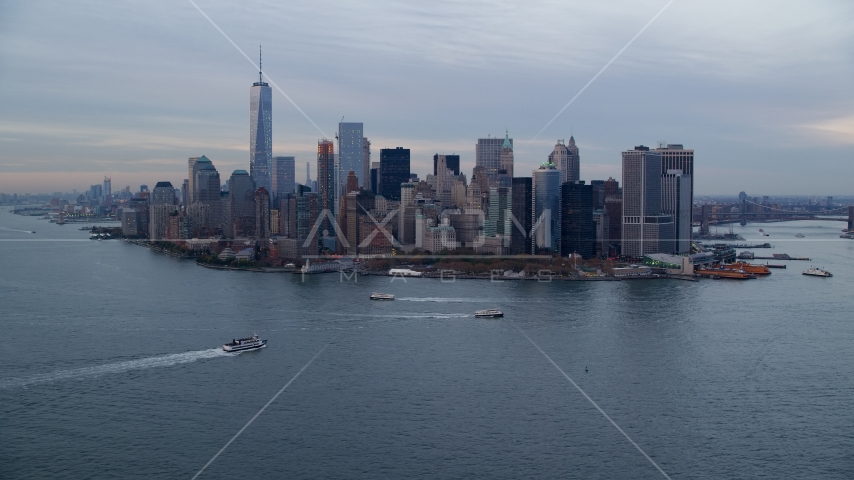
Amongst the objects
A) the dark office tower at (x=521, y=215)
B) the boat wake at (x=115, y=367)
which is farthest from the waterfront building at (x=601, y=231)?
the boat wake at (x=115, y=367)

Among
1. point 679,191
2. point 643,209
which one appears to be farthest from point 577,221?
point 679,191

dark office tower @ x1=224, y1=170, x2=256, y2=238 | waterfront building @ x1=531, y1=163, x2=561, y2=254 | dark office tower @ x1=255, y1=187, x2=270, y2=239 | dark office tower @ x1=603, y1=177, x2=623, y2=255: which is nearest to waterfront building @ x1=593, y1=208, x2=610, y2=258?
dark office tower @ x1=603, y1=177, x2=623, y2=255

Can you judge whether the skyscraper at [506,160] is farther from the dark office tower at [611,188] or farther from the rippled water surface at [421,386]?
the rippled water surface at [421,386]

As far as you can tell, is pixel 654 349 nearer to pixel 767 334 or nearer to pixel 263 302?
pixel 767 334

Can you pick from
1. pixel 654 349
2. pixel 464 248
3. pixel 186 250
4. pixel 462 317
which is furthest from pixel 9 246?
pixel 654 349

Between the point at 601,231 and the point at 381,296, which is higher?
the point at 601,231

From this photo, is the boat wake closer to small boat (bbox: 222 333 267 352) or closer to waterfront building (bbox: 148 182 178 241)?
small boat (bbox: 222 333 267 352)

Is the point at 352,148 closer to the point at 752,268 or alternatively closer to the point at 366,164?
the point at 366,164
